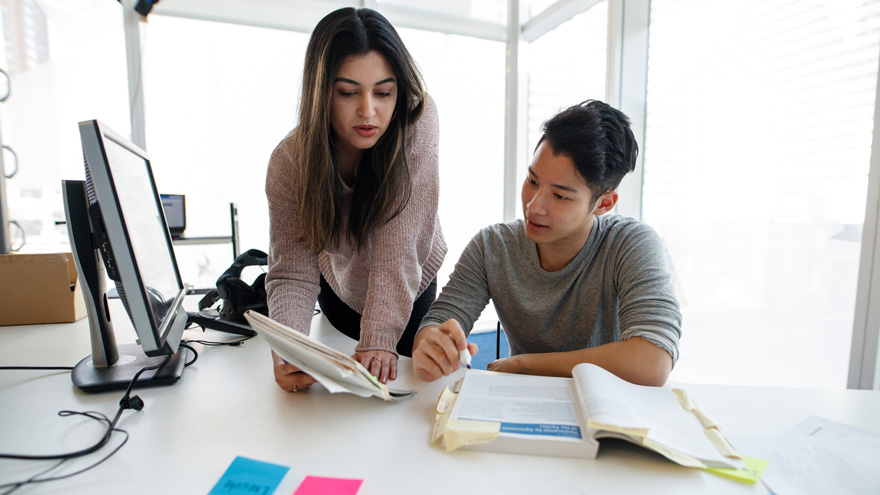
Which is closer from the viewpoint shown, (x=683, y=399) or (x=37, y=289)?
(x=683, y=399)

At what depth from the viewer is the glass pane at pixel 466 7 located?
344cm

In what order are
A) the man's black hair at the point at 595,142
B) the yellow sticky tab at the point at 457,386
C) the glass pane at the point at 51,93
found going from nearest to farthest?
the yellow sticky tab at the point at 457,386
the man's black hair at the point at 595,142
the glass pane at the point at 51,93

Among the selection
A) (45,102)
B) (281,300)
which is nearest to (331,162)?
(281,300)

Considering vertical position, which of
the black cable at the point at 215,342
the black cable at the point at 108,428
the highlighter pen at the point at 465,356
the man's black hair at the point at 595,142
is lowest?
the black cable at the point at 215,342

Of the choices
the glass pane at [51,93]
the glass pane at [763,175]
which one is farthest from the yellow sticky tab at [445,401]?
the glass pane at [51,93]

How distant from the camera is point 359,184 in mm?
1119

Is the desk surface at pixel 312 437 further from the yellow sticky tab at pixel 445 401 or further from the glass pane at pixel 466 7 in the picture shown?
the glass pane at pixel 466 7

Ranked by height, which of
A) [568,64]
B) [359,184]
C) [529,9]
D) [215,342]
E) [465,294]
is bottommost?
[215,342]

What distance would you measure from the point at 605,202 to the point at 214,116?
9.31 ft

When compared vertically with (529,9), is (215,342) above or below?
below

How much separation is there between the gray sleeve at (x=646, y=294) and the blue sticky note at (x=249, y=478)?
0.69 meters

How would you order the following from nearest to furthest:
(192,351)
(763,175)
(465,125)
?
(192,351) → (763,175) → (465,125)

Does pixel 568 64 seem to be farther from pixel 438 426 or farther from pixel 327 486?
pixel 327 486

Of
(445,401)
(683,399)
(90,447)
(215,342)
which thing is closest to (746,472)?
A: (683,399)
